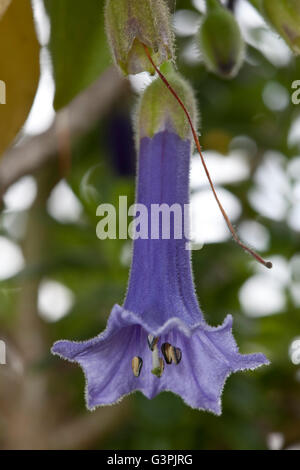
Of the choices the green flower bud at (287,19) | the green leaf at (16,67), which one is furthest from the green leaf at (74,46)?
the green flower bud at (287,19)

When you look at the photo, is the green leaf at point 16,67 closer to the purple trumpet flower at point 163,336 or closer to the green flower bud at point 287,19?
the purple trumpet flower at point 163,336

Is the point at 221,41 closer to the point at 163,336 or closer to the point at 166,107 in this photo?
the point at 166,107

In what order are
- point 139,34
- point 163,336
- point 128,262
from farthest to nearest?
point 128,262 → point 163,336 → point 139,34

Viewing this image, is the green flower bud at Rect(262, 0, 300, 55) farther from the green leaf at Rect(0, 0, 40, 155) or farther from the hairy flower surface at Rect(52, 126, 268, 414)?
the green leaf at Rect(0, 0, 40, 155)

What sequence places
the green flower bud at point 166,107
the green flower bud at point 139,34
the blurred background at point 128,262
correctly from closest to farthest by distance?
the green flower bud at point 139,34, the green flower bud at point 166,107, the blurred background at point 128,262

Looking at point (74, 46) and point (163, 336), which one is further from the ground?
point (74, 46)

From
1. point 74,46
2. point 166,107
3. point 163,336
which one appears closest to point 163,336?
point 163,336
